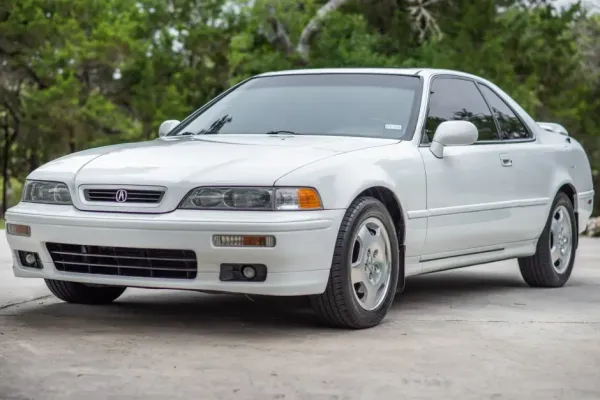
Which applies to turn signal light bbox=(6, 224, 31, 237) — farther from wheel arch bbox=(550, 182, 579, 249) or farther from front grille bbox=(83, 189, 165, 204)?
wheel arch bbox=(550, 182, 579, 249)

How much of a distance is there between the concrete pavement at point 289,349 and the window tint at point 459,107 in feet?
3.77

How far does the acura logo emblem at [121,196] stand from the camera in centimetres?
678

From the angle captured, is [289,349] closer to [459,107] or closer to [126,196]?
[126,196]

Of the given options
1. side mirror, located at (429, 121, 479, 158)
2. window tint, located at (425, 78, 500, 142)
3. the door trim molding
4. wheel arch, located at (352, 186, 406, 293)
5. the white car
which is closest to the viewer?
the white car

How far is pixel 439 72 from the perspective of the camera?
334 inches

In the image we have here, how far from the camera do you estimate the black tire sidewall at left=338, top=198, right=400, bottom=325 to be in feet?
22.2

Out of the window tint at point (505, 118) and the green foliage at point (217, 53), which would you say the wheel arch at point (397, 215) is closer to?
the window tint at point (505, 118)

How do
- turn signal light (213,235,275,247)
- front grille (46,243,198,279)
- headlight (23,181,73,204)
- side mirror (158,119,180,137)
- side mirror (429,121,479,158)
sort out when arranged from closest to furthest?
turn signal light (213,235,275,247) < front grille (46,243,198,279) < headlight (23,181,73,204) < side mirror (429,121,479,158) < side mirror (158,119,180,137)

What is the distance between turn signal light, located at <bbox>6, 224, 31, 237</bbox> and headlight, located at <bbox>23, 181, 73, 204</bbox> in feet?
0.52

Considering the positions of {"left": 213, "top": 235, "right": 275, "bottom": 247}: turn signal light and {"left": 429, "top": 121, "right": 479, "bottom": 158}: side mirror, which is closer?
{"left": 213, "top": 235, "right": 275, "bottom": 247}: turn signal light

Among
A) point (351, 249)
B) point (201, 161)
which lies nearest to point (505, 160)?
point (351, 249)

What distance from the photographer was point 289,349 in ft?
20.5

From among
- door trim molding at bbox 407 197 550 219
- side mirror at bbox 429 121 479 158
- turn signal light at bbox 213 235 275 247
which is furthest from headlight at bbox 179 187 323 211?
side mirror at bbox 429 121 479 158

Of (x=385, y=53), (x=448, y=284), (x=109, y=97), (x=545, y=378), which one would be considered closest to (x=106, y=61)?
(x=109, y=97)
